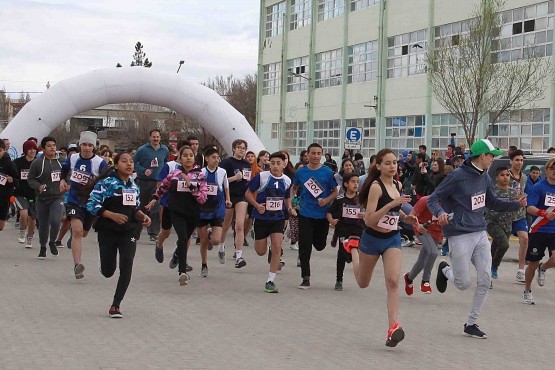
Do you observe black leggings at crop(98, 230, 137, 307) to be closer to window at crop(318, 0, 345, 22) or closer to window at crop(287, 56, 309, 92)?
window at crop(318, 0, 345, 22)

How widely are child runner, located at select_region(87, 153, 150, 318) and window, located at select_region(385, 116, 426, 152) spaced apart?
107 ft

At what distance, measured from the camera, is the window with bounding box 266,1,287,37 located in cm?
5788

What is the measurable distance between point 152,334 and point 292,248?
32.2ft

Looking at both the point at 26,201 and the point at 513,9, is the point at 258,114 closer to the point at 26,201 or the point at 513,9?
the point at 513,9

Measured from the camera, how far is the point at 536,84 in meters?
32.4

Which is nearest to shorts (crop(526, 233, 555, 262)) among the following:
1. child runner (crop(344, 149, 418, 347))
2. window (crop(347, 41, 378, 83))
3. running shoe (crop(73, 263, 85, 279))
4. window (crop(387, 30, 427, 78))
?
child runner (crop(344, 149, 418, 347))

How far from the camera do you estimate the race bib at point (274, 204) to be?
1252cm

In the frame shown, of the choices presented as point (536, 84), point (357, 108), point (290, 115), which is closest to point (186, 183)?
point (536, 84)

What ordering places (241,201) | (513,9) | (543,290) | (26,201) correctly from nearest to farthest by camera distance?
(543,290) < (241,201) < (26,201) < (513,9)

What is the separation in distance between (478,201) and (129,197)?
364 centimetres

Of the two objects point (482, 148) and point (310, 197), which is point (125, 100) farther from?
point (482, 148)

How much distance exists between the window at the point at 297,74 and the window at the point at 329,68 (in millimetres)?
911

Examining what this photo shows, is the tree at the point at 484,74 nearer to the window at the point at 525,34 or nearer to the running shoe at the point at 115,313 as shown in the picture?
the window at the point at 525,34

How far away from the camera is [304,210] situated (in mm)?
12516
